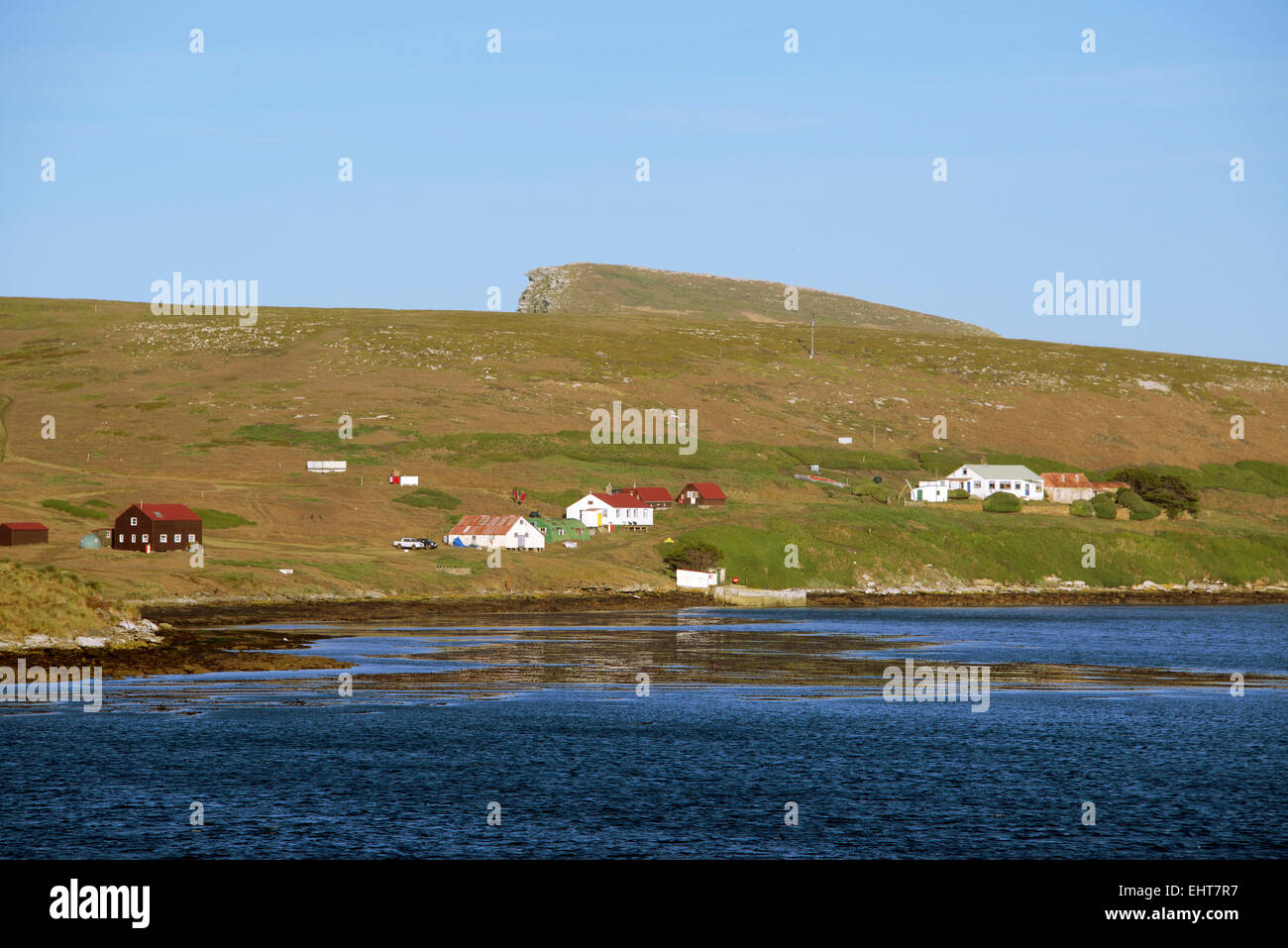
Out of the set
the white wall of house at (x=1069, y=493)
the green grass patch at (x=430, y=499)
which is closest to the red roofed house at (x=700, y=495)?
the green grass patch at (x=430, y=499)

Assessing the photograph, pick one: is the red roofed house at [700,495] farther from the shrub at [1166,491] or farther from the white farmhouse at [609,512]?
the shrub at [1166,491]

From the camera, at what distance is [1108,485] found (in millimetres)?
187250

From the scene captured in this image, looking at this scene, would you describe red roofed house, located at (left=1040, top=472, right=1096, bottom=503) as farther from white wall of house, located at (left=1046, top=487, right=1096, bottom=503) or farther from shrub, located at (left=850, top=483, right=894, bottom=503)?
shrub, located at (left=850, top=483, right=894, bottom=503)

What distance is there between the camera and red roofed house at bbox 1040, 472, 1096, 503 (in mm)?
183250

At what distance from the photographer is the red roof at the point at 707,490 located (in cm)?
16300

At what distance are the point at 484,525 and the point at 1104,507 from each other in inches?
3169

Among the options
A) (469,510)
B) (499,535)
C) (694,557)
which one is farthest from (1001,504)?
(499,535)

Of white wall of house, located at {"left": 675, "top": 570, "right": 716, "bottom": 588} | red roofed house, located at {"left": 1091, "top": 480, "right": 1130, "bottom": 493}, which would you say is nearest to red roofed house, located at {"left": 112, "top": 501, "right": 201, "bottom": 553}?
white wall of house, located at {"left": 675, "top": 570, "right": 716, "bottom": 588}

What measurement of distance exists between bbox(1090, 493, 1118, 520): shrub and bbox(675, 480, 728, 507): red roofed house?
48126 millimetres

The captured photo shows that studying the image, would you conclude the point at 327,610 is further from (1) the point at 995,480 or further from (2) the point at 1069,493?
(2) the point at 1069,493

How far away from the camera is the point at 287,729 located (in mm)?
53781
